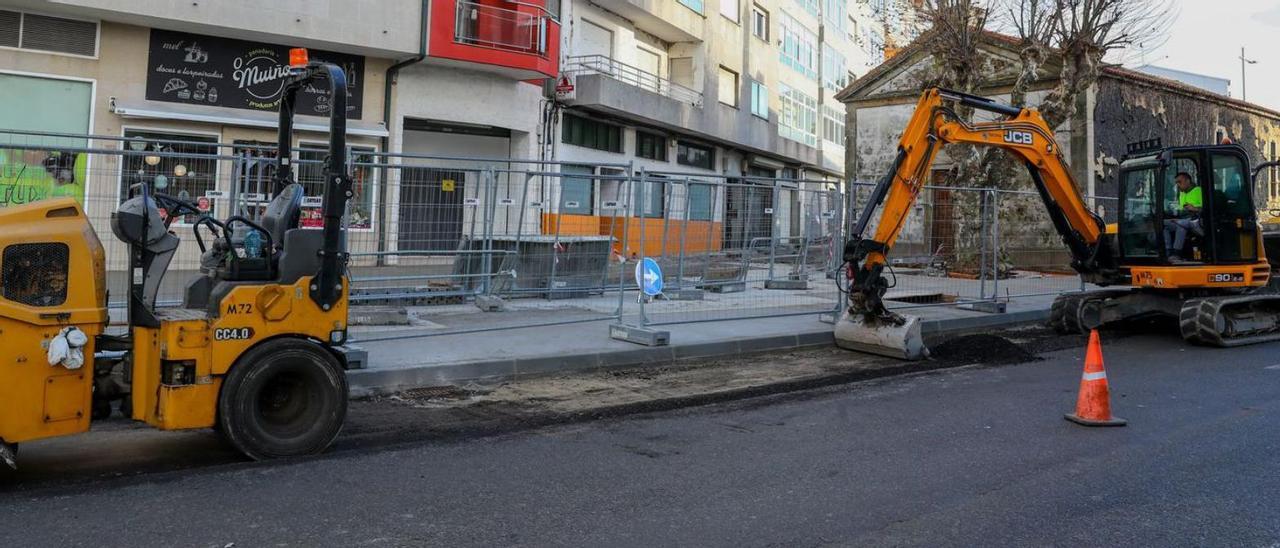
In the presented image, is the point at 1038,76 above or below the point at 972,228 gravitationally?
above

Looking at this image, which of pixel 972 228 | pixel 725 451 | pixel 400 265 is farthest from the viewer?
pixel 972 228

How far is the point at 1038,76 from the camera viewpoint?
21.9 meters

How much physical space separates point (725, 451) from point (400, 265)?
615 cm

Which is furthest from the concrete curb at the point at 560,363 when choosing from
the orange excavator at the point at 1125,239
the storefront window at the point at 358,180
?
the storefront window at the point at 358,180

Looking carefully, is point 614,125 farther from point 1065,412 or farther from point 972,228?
point 1065,412

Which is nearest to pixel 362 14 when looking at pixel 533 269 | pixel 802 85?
pixel 533 269

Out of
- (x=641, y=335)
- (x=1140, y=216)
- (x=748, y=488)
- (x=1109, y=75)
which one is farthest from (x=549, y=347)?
(x=1109, y=75)

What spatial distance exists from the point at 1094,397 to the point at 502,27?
17381mm

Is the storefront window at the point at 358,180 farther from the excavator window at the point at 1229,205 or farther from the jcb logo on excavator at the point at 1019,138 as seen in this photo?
the excavator window at the point at 1229,205

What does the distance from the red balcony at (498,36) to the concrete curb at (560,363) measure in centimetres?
1243

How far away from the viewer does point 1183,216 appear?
11.0 meters

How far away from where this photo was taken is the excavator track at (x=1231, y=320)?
10367 millimetres

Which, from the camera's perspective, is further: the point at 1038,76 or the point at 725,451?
the point at 1038,76

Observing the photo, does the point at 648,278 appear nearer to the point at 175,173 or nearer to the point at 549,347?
the point at 549,347
